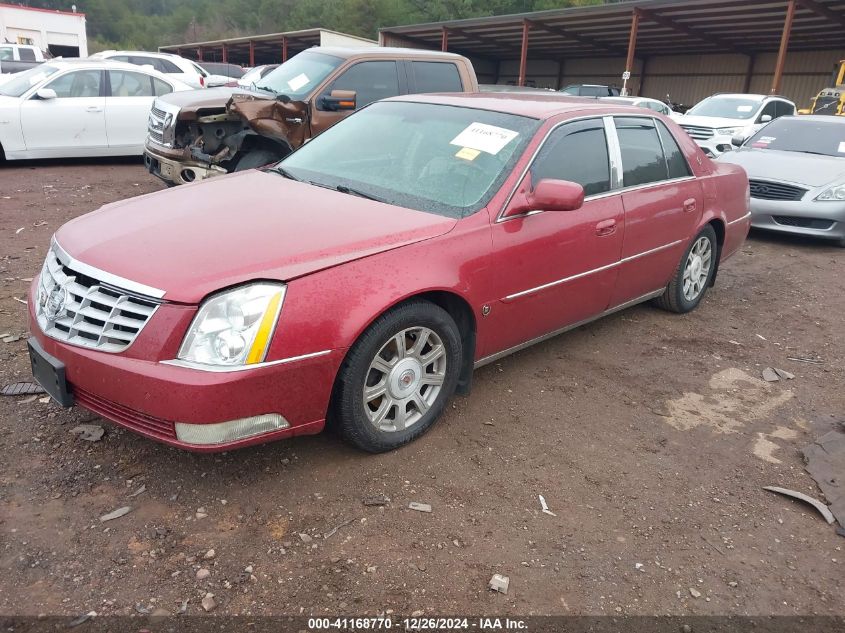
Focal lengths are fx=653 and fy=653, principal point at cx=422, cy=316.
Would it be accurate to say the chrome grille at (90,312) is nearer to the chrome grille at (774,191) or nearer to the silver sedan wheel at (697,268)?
the silver sedan wheel at (697,268)

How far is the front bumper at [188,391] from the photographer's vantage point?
243 cm

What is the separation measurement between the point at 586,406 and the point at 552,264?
2.76ft

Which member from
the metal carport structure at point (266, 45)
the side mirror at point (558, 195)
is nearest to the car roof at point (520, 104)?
the side mirror at point (558, 195)

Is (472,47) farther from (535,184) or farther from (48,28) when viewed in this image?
(535,184)

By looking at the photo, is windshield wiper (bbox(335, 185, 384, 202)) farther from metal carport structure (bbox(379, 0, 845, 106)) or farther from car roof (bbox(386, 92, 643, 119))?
metal carport structure (bbox(379, 0, 845, 106))

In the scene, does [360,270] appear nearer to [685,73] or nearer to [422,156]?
[422,156]

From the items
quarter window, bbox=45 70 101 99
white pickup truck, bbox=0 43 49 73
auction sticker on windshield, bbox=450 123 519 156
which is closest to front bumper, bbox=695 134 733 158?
auction sticker on windshield, bbox=450 123 519 156

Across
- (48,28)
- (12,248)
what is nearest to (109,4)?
(48,28)

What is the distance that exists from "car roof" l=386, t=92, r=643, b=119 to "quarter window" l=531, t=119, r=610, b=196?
0.41ft

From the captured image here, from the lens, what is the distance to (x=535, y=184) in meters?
3.53

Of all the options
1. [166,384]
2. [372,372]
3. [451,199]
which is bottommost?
[372,372]

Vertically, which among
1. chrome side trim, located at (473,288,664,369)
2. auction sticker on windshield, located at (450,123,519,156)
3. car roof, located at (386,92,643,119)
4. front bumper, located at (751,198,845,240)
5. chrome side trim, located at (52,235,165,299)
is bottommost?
front bumper, located at (751,198,845,240)

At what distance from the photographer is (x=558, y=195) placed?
328 centimetres

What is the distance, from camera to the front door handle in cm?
396
